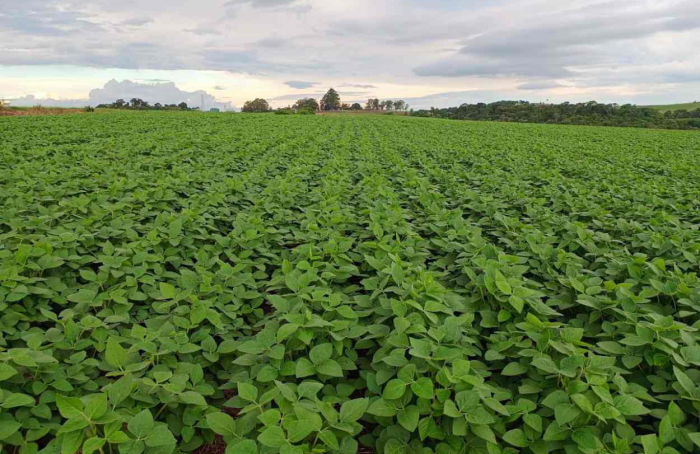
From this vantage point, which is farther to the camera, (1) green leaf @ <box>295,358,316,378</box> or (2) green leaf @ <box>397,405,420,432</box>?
(1) green leaf @ <box>295,358,316,378</box>

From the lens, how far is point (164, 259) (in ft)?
11.7

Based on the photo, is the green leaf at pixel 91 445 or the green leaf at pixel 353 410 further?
the green leaf at pixel 353 410

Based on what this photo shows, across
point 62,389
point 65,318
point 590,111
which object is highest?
point 590,111

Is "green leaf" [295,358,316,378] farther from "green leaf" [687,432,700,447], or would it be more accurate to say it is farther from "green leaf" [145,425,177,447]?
"green leaf" [687,432,700,447]

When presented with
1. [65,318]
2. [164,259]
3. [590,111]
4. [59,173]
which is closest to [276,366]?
[65,318]

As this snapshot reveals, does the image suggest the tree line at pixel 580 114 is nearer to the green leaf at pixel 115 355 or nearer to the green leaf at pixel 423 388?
the green leaf at pixel 423 388

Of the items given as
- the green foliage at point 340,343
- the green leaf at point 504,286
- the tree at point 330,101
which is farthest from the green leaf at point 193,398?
the tree at point 330,101

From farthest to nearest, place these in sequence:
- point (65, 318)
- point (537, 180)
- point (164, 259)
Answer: point (537, 180) < point (164, 259) < point (65, 318)

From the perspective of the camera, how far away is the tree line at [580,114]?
53.2 meters

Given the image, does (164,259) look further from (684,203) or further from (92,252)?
(684,203)

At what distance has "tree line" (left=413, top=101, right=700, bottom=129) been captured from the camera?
5317 cm

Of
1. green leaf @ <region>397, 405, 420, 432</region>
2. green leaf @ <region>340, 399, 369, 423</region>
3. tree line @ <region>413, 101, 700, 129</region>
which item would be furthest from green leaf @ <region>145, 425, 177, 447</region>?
tree line @ <region>413, 101, 700, 129</region>

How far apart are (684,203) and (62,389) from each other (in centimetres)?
817

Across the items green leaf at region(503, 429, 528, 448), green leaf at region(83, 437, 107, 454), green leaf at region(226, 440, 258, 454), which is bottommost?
green leaf at region(503, 429, 528, 448)
